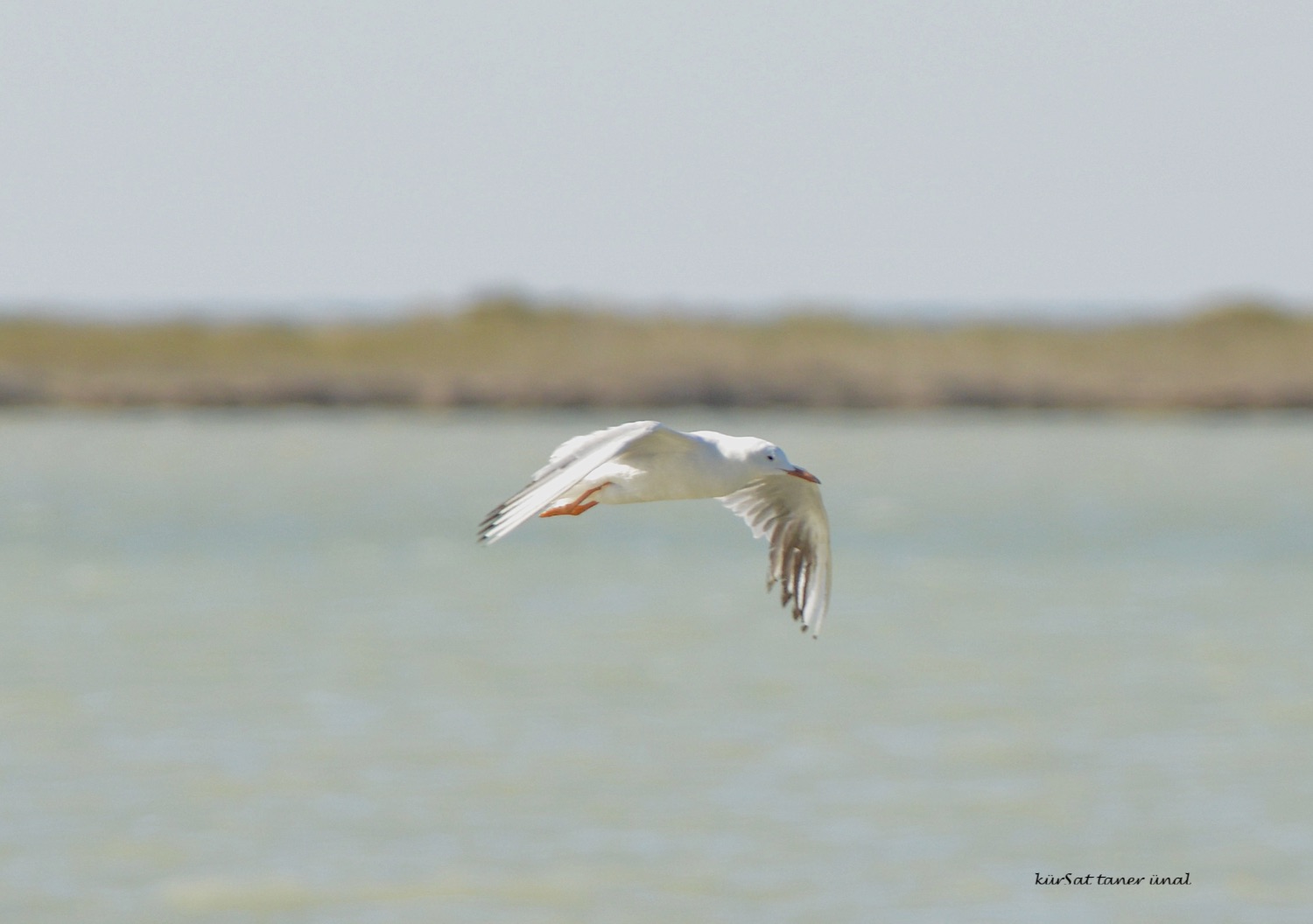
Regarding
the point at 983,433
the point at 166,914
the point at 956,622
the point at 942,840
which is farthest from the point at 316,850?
the point at 983,433

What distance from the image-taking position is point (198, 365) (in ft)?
185

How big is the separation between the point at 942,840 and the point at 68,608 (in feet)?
53.1

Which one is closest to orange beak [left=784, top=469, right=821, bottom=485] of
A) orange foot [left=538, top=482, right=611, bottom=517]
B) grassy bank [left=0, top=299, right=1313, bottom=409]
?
orange foot [left=538, top=482, right=611, bottom=517]

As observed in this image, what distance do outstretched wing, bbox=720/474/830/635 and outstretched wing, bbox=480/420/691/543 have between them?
1.54 meters

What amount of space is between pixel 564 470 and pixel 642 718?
46.7ft

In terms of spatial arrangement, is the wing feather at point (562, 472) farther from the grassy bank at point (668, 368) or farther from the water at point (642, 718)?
the grassy bank at point (668, 368)

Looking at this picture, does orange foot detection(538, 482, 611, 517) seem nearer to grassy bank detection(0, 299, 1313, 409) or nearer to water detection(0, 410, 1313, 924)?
water detection(0, 410, 1313, 924)

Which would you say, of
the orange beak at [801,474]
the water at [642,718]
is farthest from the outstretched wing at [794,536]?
the water at [642,718]

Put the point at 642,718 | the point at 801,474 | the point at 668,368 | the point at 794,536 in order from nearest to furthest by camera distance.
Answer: the point at 801,474 < the point at 794,536 < the point at 642,718 < the point at 668,368

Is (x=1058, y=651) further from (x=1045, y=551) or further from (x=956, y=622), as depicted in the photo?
(x=1045, y=551)

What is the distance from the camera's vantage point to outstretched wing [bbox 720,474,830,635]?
438 inches

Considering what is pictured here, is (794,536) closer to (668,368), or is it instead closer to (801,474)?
(801,474)

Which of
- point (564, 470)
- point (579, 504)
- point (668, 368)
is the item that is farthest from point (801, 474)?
point (668, 368)

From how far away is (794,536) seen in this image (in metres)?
11.2
